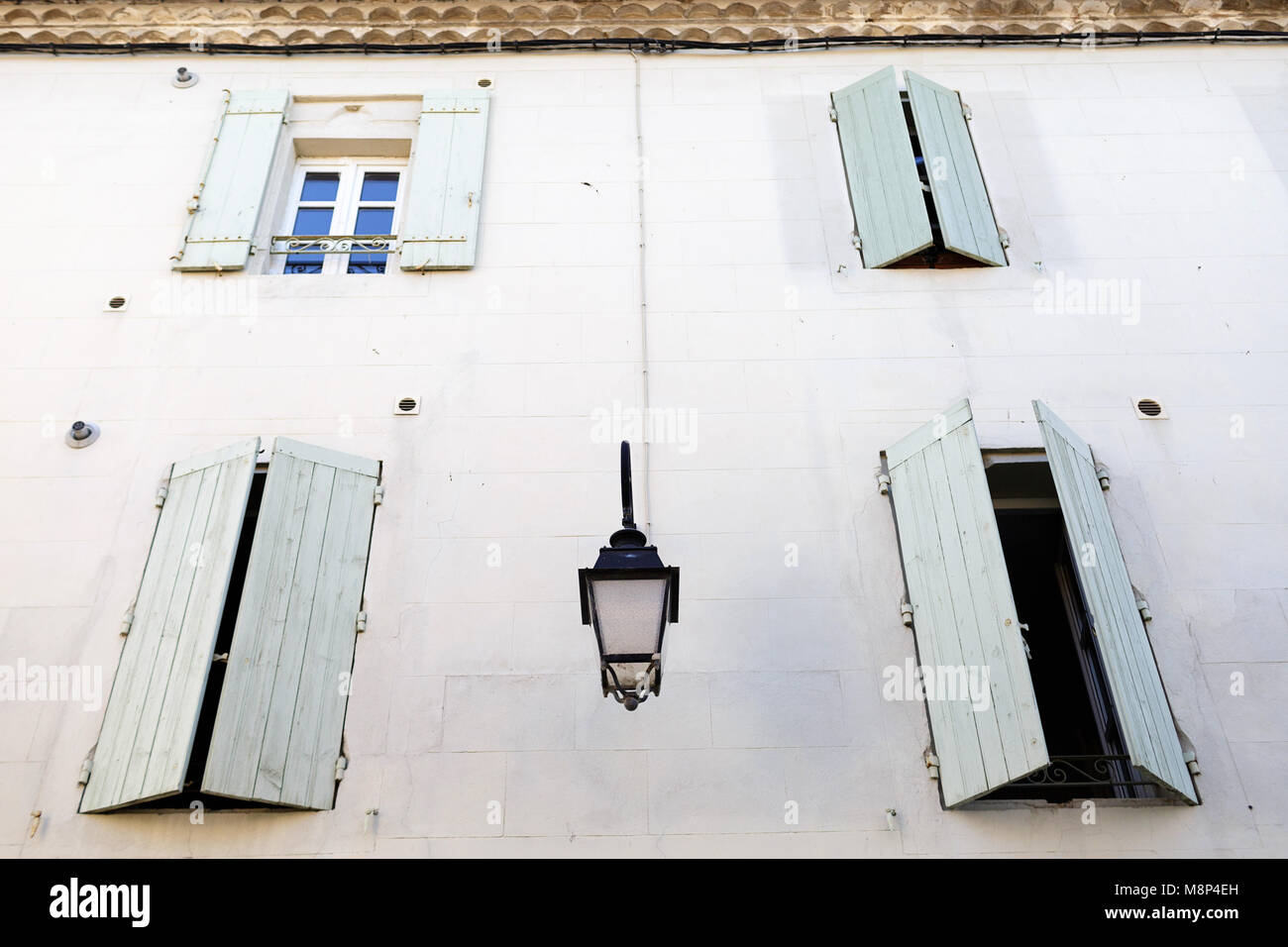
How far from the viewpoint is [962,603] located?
5.25m

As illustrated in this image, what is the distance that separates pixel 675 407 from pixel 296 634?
2.41m

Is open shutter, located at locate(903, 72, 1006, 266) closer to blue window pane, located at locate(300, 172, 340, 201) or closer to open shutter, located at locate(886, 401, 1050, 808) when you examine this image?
open shutter, located at locate(886, 401, 1050, 808)

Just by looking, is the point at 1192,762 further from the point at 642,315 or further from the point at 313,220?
the point at 313,220

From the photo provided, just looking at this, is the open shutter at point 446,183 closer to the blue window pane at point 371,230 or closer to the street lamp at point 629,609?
the blue window pane at point 371,230

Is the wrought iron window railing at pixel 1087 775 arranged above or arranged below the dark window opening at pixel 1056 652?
below

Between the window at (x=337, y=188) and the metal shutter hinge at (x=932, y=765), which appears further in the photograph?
the window at (x=337, y=188)

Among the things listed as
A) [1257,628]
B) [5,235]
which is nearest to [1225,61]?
[1257,628]

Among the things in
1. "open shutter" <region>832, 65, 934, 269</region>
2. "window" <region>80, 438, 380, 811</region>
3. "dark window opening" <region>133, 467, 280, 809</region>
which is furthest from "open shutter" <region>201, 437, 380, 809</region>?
"open shutter" <region>832, 65, 934, 269</region>

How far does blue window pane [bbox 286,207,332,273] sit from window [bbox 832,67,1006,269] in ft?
11.6

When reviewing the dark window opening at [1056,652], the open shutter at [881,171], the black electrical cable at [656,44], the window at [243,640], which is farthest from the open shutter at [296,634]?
the black electrical cable at [656,44]

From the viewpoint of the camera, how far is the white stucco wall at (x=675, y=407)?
5.02m

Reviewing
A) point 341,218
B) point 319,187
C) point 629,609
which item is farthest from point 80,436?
point 629,609

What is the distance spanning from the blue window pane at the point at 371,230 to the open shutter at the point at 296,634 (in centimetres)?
170
